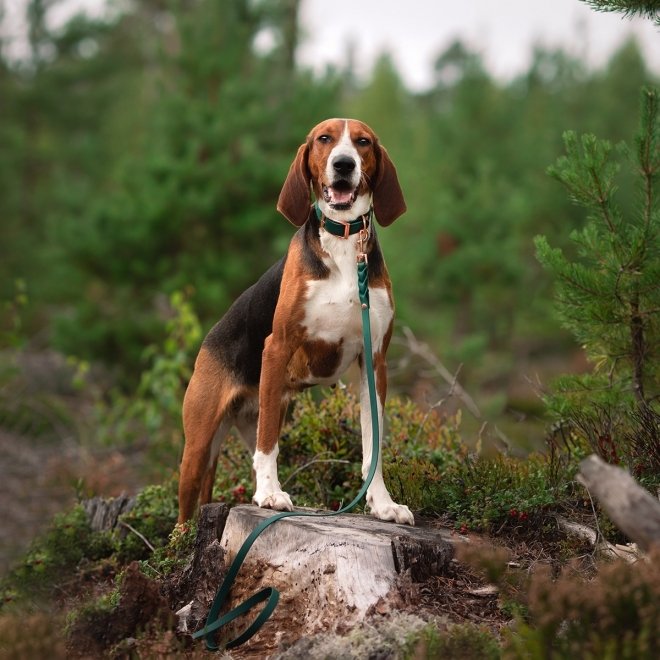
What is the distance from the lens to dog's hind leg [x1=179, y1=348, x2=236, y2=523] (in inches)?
210

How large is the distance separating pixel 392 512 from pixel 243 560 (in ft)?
2.61

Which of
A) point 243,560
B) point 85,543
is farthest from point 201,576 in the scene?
point 85,543

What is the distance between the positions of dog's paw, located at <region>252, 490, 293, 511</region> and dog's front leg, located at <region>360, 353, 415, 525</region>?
0.44m

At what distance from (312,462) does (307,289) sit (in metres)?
1.65

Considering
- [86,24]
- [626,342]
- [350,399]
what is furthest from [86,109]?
[626,342]

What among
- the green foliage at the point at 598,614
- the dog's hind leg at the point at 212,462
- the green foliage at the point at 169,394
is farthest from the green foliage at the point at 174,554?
the green foliage at the point at 169,394

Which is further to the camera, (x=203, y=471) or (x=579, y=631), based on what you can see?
(x=203, y=471)

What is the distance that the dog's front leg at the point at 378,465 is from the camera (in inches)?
184

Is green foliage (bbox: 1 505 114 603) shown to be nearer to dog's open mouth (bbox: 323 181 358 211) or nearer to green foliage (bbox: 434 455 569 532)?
green foliage (bbox: 434 455 569 532)

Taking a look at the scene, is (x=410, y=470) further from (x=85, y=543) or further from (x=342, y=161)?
(x=85, y=543)

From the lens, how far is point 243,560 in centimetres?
441

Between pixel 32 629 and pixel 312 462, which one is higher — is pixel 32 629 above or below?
below

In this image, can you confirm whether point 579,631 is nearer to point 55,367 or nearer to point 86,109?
point 55,367

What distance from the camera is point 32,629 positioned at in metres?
3.45
